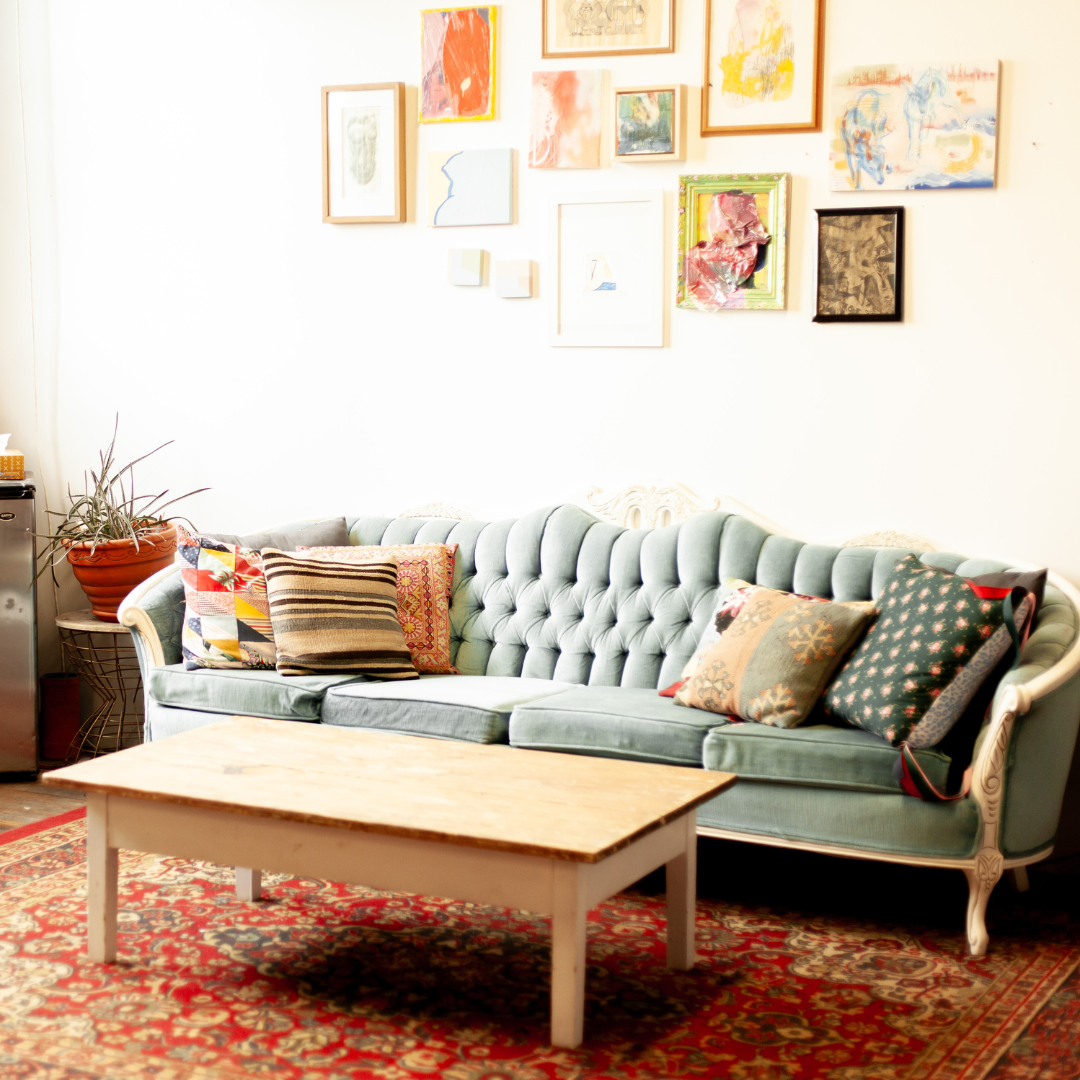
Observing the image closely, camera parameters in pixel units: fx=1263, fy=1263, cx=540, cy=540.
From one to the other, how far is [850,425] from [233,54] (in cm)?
245

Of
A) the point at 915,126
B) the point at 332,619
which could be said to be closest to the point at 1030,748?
the point at 915,126

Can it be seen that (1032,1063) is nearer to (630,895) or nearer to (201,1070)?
(630,895)

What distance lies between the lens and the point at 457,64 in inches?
158

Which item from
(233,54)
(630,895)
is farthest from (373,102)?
(630,895)

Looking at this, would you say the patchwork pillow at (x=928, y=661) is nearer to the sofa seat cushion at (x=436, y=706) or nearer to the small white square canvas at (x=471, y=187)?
the sofa seat cushion at (x=436, y=706)

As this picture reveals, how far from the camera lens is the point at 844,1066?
222 centimetres

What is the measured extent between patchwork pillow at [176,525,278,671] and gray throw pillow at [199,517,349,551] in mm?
198

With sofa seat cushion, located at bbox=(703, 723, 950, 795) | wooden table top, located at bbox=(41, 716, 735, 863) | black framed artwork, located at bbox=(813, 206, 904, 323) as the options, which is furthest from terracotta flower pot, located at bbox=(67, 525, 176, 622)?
black framed artwork, located at bbox=(813, 206, 904, 323)

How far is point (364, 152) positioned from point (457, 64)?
42 cm

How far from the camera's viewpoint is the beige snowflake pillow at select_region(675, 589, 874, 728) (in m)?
3.01

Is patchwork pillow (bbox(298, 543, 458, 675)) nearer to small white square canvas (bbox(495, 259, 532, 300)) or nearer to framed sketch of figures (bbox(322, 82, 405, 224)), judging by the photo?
small white square canvas (bbox(495, 259, 532, 300))

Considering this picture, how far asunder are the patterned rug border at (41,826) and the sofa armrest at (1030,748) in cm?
253

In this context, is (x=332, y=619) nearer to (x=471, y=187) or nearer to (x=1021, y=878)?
(x=471, y=187)

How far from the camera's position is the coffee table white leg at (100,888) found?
2.61 m
